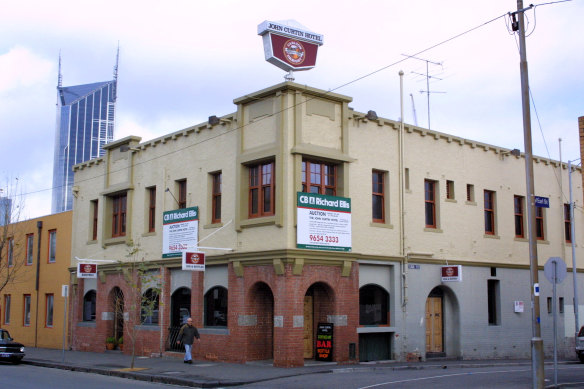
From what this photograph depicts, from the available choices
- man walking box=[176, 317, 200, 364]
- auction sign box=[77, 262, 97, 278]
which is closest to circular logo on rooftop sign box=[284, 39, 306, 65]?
man walking box=[176, 317, 200, 364]

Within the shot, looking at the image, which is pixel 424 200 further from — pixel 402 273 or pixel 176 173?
pixel 176 173

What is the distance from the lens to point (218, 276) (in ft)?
85.8

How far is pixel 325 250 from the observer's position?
931 inches

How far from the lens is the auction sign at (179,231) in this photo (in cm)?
2716

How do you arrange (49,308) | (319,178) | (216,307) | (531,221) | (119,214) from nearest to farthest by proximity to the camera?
(531,221), (319,178), (216,307), (119,214), (49,308)

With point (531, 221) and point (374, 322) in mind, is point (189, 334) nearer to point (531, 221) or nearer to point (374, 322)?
point (374, 322)

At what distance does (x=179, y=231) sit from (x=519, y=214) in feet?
49.4

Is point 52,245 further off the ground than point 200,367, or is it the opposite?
point 52,245

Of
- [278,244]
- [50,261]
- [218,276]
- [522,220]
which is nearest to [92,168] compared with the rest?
[50,261]

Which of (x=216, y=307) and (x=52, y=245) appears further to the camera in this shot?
(x=52, y=245)

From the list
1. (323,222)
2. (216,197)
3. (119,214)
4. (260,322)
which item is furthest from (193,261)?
(119,214)

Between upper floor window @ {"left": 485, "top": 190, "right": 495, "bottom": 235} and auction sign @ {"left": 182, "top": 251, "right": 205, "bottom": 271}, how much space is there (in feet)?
41.1

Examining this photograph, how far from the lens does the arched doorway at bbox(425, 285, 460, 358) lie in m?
27.7

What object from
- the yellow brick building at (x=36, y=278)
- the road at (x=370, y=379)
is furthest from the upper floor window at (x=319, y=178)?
the yellow brick building at (x=36, y=278)
